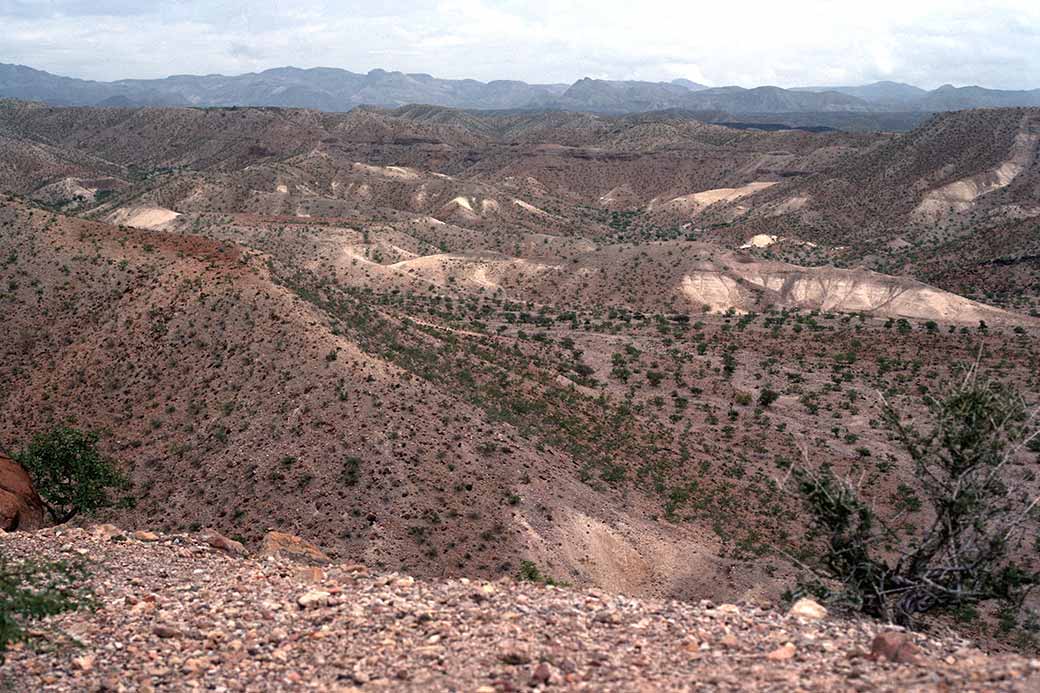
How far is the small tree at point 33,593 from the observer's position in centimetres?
886

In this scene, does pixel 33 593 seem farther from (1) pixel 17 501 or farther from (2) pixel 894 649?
(2) pixel 894 649

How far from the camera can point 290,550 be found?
1423 cm

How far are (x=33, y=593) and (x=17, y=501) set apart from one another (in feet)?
20.9

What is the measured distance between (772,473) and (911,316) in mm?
36029

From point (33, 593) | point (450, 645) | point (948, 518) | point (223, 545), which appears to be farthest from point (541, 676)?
point (223, 545)

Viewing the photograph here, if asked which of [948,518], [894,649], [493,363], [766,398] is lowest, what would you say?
[766,398]

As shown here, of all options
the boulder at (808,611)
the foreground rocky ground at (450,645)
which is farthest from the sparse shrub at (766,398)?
the foreground rocky ground at (450,645)

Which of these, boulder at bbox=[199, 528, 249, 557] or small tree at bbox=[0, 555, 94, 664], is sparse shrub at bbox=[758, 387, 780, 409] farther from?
small tree at bbox=[0, 555, 94, 664]

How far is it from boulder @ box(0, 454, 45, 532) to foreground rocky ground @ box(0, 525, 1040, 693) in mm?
5123

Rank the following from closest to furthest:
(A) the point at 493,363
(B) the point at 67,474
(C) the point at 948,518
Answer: (C) the point at 948,518 < (B) the point at 67,474 < (A) the point at 493,363

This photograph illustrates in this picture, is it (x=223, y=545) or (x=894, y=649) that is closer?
(x=894, y=649)

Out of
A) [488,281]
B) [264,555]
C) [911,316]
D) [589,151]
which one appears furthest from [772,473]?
[589,151]

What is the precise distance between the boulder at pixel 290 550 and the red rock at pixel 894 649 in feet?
30.7

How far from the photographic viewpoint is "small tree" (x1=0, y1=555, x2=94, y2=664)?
886cm
